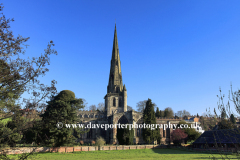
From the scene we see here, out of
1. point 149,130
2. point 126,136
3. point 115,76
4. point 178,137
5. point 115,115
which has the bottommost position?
point 178,137

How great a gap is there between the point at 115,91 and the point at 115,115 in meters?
9.45

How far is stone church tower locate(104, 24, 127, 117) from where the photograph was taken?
55.8 metres

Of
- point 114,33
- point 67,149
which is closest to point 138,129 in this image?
point 67,149

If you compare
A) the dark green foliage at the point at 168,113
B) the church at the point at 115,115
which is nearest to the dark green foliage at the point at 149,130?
the church at the point at 115,115

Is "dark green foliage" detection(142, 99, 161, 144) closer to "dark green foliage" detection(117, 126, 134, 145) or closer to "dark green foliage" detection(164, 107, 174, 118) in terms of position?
"dark green foliage" detection(117, 126, 134, 145)

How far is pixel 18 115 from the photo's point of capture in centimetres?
592

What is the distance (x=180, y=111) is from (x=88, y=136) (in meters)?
68.9

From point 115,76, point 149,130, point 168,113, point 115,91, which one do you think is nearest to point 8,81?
point 149,130

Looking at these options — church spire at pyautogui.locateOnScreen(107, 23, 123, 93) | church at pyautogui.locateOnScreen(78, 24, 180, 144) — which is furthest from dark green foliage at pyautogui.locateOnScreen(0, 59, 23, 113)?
church spire at pyautogui.locateOnScreen(107, 23, 123, 93)

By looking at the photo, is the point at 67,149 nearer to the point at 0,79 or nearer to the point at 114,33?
the point at 0,79

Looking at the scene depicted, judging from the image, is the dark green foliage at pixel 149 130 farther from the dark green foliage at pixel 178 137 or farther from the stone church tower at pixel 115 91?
the stone church tower at pixel 115 91

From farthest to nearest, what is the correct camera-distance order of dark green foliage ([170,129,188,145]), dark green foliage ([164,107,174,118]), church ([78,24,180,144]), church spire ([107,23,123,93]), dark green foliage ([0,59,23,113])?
dark green foliage ([164,107,174,118]) < church spire ([107,23,123,93]) < church ([78,24,180,144]) < dark green foliage ([170,129,188,145]) < dark green foliage ([0,59,23,113])

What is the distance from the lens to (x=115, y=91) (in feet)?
188

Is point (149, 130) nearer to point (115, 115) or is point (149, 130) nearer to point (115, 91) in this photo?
point (115, 115)
